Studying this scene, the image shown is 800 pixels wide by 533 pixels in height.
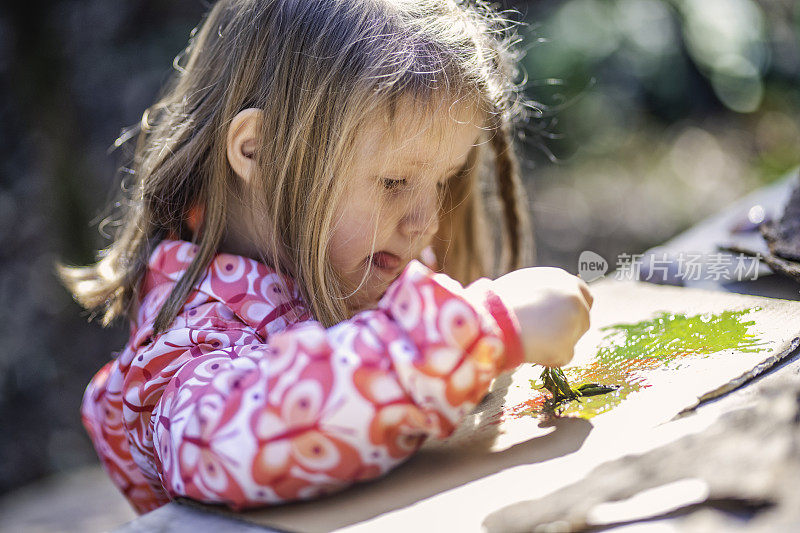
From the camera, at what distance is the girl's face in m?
0.92

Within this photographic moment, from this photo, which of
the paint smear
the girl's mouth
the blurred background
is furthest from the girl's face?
the blurred background

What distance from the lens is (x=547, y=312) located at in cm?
72

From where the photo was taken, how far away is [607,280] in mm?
1255

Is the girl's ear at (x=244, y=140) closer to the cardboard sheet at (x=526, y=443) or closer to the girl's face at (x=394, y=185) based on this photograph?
the girl's face at (x=394, y=185)

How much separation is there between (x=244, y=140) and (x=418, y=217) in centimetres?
25

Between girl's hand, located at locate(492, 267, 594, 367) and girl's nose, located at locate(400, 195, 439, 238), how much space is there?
0.75ft

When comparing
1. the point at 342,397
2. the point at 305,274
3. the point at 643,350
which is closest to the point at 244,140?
the point at 305,274

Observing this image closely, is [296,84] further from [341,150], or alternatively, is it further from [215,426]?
[215,426]

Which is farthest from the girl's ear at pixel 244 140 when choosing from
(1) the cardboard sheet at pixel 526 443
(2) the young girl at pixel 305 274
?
(1) the cardboard sheet at pixel 526 443

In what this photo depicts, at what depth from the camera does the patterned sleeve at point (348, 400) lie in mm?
645

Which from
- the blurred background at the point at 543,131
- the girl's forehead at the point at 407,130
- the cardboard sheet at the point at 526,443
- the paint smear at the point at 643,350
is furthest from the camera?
the blurred background at the point at 543,131

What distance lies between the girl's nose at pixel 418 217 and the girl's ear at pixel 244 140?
213 mm

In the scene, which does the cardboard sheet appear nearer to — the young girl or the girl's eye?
the young girl

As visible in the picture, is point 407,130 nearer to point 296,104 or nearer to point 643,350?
point 296,104
